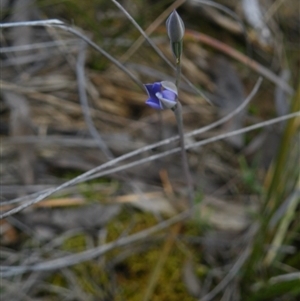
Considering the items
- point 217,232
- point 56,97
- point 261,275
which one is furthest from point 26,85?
point 261,275

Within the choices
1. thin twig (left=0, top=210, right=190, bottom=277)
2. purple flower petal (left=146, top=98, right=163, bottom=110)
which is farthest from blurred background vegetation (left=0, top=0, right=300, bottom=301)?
purple flower petal (left=146, top=98, right=163, bottom=110)

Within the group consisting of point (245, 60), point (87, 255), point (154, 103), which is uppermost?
point (154, 103)

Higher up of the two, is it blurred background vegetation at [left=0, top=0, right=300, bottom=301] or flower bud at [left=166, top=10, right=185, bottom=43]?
flower bud at [left=166, top=10, right=185, bottom=43]

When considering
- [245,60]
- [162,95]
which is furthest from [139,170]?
[162,95]

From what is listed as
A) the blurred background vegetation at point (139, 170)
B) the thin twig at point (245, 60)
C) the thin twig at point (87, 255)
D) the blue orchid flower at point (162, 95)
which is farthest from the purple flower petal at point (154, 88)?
the thin twig at point (245, 60)

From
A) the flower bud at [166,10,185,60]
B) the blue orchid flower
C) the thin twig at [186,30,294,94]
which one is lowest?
the thin twig at [186,30,294,94]

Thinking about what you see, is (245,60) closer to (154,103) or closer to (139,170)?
(139,170)

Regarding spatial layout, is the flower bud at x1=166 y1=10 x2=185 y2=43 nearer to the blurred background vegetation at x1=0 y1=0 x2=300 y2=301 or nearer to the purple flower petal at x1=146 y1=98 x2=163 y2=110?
the purple flower petal at x1=146 y1=98 x2=163 y2=110

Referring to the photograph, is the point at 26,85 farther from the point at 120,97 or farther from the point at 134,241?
the point at 134,241

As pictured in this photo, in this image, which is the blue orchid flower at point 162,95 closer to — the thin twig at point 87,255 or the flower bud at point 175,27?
the flower bud at point 175,27
